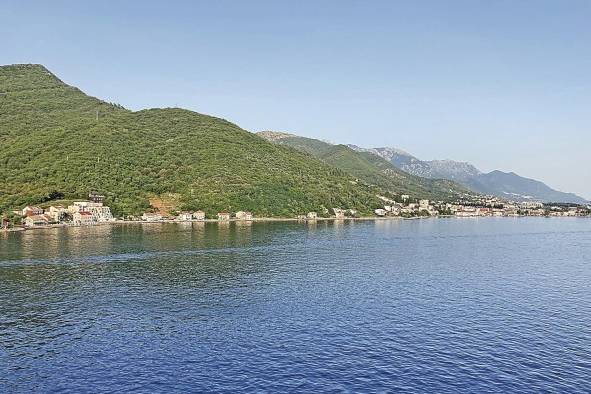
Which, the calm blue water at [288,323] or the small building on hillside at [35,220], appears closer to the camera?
the calm blue water at [288,323]

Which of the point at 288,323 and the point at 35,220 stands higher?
the point at 35,220

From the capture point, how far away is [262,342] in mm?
54531

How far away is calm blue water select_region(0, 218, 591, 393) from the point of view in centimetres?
4475

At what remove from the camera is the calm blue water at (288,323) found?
44.8 m

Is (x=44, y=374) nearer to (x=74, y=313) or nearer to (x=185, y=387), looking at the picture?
(x=185, y=387)

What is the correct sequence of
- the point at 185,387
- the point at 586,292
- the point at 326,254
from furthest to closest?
the point at 326,254 < the point at 586,292 < the point at 185,387

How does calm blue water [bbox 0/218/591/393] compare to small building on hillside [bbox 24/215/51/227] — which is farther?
small building on hillside [bbox 24/215/51/227]

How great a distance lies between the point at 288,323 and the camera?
62.2 meters

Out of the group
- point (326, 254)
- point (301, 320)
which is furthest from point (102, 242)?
point (301, 320)

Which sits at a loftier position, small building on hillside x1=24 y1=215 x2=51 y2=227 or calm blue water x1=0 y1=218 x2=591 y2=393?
small building on hillside x1=24 y1=215 x2=51 y2=227

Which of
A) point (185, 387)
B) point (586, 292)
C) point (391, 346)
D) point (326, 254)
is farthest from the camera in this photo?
point (326, 254)

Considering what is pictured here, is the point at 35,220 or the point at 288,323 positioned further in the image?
the point at 35,220

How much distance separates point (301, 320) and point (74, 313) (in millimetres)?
32103

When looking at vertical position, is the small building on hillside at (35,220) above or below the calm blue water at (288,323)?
above
